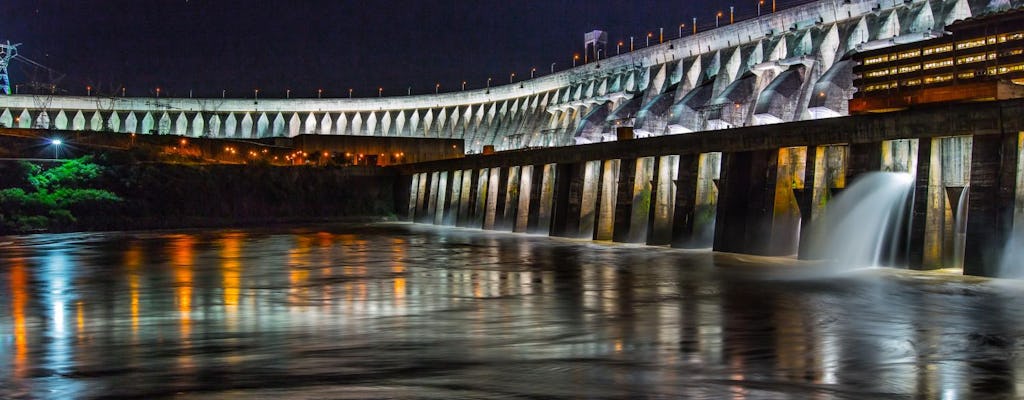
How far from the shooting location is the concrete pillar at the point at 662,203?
150 feet

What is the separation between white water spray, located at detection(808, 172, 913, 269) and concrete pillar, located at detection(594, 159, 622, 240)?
60.0 ft

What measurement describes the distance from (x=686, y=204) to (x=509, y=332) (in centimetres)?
2530

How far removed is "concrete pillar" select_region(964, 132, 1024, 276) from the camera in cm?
2681

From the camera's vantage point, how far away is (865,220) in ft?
106

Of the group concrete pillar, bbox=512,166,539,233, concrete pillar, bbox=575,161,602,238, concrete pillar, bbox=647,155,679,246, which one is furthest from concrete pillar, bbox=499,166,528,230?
concrete pillar, bbox=647,155,679,246

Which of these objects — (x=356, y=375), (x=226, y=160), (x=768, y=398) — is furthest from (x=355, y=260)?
(x=226, y=160)

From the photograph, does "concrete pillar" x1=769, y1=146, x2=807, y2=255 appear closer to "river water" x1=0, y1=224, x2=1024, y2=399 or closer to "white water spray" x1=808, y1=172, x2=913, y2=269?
"river water" x1=0, y1=224, x2=1024, y2=399

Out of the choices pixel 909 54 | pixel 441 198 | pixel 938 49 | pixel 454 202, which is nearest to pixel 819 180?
pixel 938 49

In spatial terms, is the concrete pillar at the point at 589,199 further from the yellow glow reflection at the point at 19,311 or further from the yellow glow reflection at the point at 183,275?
the yellow glow reflection at the point at 19,311

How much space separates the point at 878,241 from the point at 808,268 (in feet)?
8.33

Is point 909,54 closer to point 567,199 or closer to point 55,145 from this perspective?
point 567,199

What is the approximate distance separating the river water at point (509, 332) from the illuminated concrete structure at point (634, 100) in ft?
158

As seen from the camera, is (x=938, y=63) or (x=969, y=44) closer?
(x=938, y=63)

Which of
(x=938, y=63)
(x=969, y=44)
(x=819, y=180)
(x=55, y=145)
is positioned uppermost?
(x=969, y=44)
